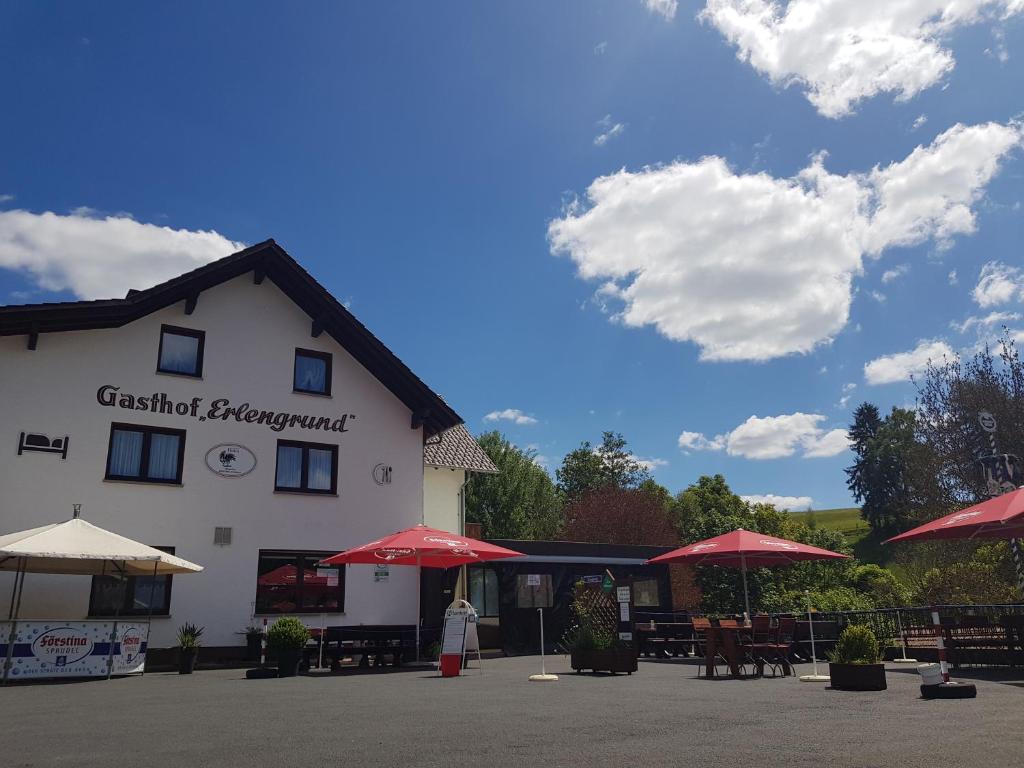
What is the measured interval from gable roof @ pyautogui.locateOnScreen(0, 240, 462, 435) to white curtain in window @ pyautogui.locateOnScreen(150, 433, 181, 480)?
2.68 metres

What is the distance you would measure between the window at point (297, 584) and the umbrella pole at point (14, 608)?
4608 mm

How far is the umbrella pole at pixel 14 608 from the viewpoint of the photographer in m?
12.6

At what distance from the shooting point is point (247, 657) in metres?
17.0

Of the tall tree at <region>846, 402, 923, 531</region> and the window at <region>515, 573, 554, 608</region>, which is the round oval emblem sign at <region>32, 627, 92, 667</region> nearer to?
the window at <region>515, 573, 554, 608</region>

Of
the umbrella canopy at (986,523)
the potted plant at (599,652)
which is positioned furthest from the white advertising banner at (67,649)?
the umbrella canopy at (986,523)

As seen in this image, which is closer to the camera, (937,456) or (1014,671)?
(1014,671)

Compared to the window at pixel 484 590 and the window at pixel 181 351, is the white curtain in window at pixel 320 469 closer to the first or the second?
the window at pixel 181 351

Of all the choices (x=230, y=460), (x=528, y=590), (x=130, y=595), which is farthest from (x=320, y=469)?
(x=528, y=590)

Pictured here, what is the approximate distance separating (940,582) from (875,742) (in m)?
16.4

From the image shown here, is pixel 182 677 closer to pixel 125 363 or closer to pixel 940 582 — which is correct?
pixel 125 363

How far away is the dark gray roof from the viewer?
2414 centimetres

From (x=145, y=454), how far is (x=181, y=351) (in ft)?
8.36

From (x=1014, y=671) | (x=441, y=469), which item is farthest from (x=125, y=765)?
(x=441, y=469)

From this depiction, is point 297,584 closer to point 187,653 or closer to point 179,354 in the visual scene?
point 187,653
